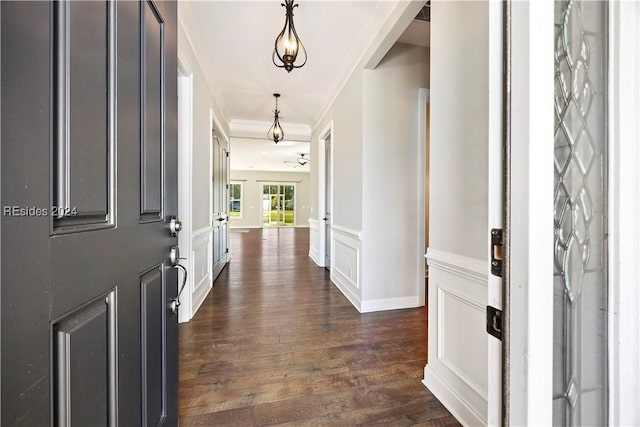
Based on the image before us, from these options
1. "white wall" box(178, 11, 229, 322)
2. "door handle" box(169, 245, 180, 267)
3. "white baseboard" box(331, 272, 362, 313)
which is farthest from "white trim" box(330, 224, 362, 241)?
"door handle" box(169, 245, 180, 267)

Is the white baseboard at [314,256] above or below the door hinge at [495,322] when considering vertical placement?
below

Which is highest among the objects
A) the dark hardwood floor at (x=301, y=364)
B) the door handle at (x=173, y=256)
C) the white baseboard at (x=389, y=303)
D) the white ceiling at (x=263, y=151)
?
the white ceiling at (x=263, y=151)

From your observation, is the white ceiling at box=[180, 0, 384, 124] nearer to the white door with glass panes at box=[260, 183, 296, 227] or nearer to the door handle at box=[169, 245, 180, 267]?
the door handle at box=[169, 245, 180, 267]

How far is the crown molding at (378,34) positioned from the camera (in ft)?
6.49

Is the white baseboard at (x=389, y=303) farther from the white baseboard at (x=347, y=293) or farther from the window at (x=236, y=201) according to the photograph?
the window at (x=236, y=201)

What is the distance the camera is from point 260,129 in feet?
18.4

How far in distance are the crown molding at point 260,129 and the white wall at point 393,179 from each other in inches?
120

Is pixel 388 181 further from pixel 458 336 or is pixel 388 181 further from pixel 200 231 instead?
pixel 200 231

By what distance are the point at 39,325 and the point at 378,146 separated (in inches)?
110

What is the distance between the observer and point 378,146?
289 cm

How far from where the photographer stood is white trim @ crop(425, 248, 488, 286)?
51.2 inches

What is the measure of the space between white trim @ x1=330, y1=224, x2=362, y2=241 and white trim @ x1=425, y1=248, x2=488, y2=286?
4.17 ft

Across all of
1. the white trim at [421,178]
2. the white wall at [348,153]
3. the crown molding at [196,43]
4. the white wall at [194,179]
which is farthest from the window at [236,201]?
the white trim at [421,178]
